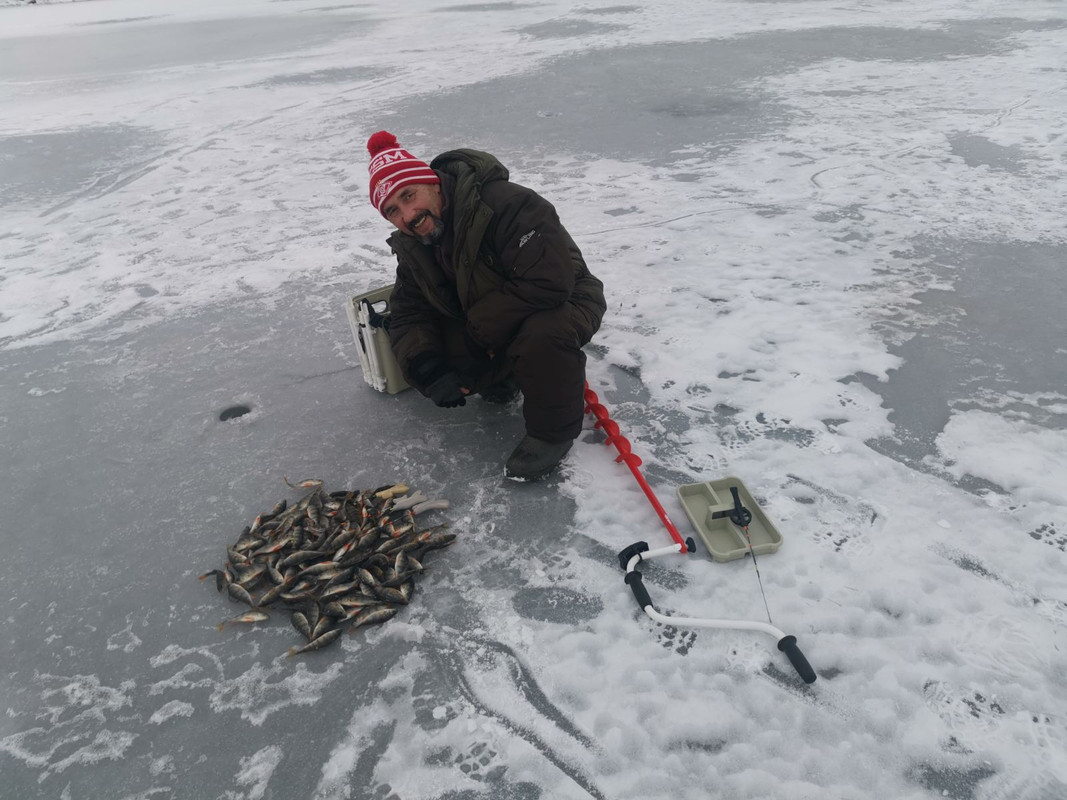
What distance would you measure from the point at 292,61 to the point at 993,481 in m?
13.5

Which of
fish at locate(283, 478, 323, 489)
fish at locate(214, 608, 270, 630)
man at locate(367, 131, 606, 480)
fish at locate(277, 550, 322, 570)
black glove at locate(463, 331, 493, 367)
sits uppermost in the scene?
man at locate(367, 131, 606, 480)

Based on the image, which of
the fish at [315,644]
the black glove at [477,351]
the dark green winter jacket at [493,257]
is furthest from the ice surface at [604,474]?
the dark green winter jacket at [493,257]

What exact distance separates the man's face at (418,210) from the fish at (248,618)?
1.55 meters

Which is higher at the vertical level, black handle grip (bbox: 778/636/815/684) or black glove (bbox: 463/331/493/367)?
black glove (bbox: 463/331/493/367)

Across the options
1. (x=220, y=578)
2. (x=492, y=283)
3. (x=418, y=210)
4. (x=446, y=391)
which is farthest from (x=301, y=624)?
(x=418, y=210)

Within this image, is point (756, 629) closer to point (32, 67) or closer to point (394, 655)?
point (394, 655)

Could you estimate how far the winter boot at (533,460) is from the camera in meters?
3.05

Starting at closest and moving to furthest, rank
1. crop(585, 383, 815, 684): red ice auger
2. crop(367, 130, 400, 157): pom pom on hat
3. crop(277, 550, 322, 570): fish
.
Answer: crop(585, 383, 815, 684): red ice auger, crop(277, 550, 322, 570): fish, crop(367, 130, 400, 157): pom pom on hat

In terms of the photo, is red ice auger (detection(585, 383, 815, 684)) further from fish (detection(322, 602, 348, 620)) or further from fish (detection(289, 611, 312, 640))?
fish (detection(289, 611, 312, 640))

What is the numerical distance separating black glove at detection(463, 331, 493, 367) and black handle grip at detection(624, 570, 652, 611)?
127cm

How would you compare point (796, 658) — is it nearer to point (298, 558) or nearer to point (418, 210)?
point (298, 558)

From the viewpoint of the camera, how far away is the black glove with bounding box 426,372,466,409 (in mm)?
3107

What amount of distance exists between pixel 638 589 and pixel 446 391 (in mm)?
1227

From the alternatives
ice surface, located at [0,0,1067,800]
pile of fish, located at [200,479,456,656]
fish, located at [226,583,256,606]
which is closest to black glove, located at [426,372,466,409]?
ice surface, located at [0,0,1067,800]
